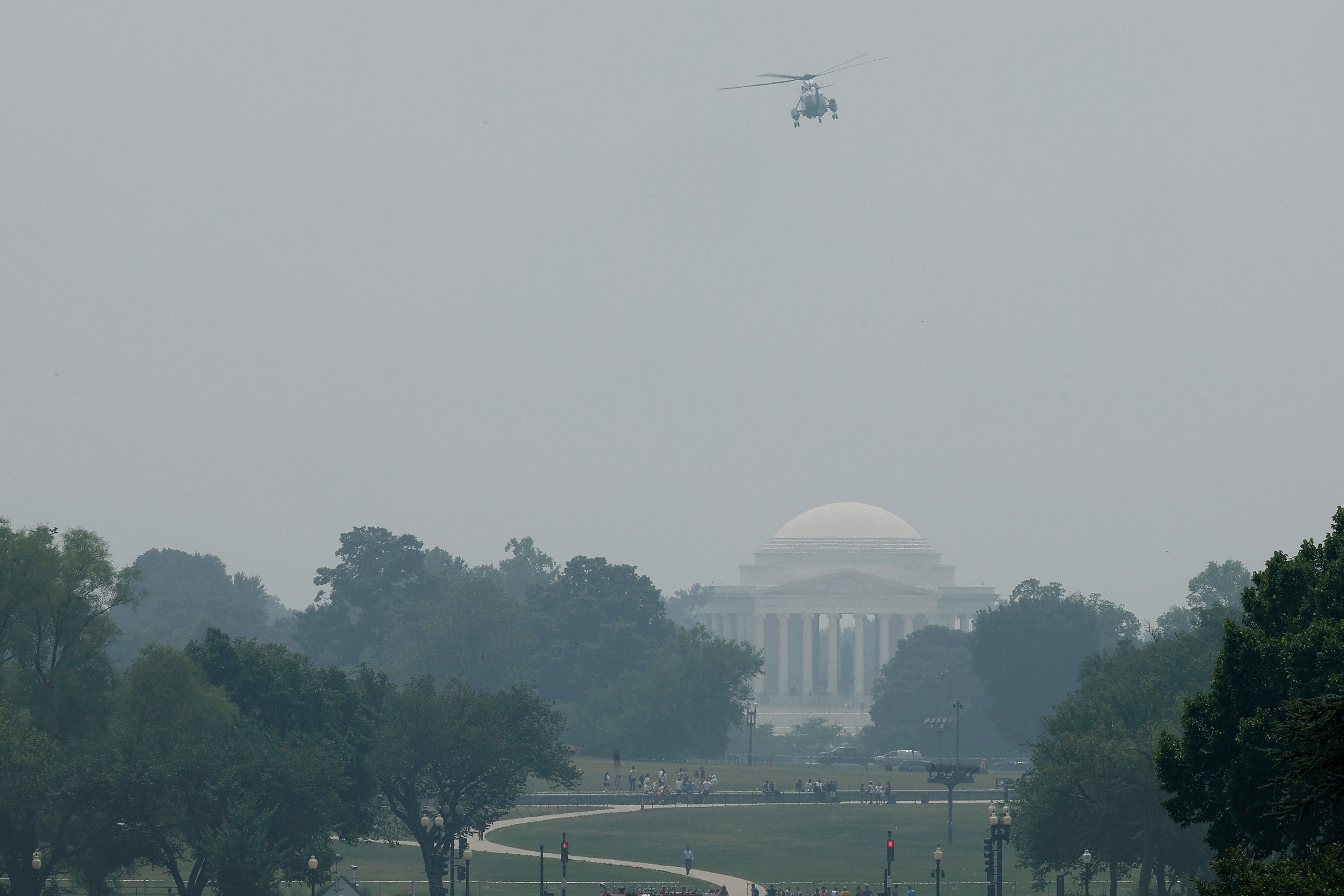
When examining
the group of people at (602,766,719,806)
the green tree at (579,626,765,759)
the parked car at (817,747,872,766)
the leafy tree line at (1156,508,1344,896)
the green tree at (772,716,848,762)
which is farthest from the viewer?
the green tree at (772,716,848,762)

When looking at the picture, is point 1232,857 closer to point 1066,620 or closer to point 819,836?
point 819,836

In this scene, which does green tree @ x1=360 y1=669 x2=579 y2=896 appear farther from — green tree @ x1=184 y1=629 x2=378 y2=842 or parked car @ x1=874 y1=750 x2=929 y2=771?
parked car @ x1=874 y1=750 x2=929 y2=771

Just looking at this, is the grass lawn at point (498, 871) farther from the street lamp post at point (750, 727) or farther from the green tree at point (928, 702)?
the green tree at point (928, 702)

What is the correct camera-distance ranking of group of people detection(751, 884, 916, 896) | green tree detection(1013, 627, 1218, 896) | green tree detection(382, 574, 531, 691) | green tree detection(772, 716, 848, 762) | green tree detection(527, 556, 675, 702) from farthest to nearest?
green tree detection(772, 716, 848, 762), green tree detection(527, 556, 675, 702), green tree detection(382, 574, 531, 691), group of people detection(751, 884, 916, 896), green tree detection(1013, 627, 1218, 896)

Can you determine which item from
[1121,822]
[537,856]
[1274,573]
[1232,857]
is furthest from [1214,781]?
[537,856]

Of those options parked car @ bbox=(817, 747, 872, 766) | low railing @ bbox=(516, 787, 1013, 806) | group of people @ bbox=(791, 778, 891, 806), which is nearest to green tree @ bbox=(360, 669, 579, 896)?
low railing @ bbox=(516, 787, 1013, 806)

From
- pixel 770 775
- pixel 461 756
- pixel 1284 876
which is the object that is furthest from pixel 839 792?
pixel 1284 876
